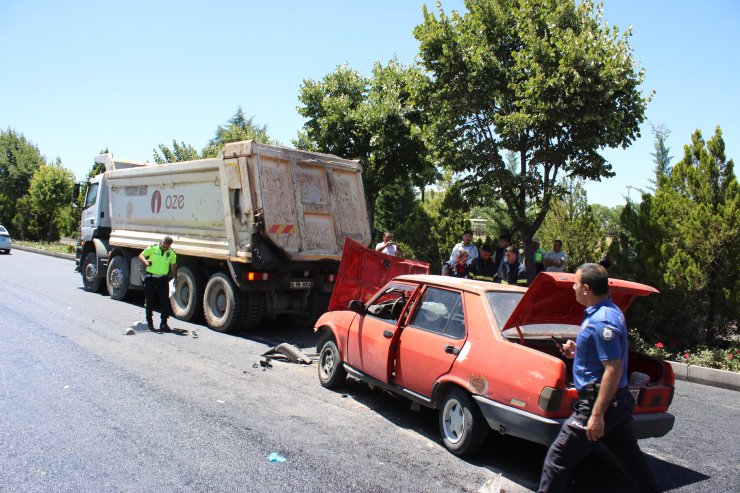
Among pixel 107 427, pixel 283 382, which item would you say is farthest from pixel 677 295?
pixel 107 427

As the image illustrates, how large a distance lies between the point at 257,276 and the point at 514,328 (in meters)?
5.65

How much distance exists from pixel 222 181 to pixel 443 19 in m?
6.48

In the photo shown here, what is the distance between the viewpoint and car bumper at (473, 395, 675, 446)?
4.04m

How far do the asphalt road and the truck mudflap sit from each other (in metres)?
1.13

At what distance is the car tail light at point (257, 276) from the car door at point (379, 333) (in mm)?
3641

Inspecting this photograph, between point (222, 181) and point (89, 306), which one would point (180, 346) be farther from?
point (89, 306)

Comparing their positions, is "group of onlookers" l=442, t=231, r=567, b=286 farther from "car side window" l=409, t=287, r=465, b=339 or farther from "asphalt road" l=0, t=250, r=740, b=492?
"car side window" l=409, t=287, r=465, b=339

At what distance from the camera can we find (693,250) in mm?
9500

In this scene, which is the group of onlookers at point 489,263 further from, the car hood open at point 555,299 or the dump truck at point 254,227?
the car hood open at point 555,299

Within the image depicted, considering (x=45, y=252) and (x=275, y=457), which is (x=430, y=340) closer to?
(x=275, y=457)

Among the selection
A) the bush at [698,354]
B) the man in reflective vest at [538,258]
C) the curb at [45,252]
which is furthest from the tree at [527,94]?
the curb at [45,252]

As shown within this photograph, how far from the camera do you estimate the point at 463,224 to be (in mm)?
15438

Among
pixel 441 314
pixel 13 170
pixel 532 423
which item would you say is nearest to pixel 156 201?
pixel 441 314

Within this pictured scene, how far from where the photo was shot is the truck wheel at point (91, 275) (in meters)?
14.0
